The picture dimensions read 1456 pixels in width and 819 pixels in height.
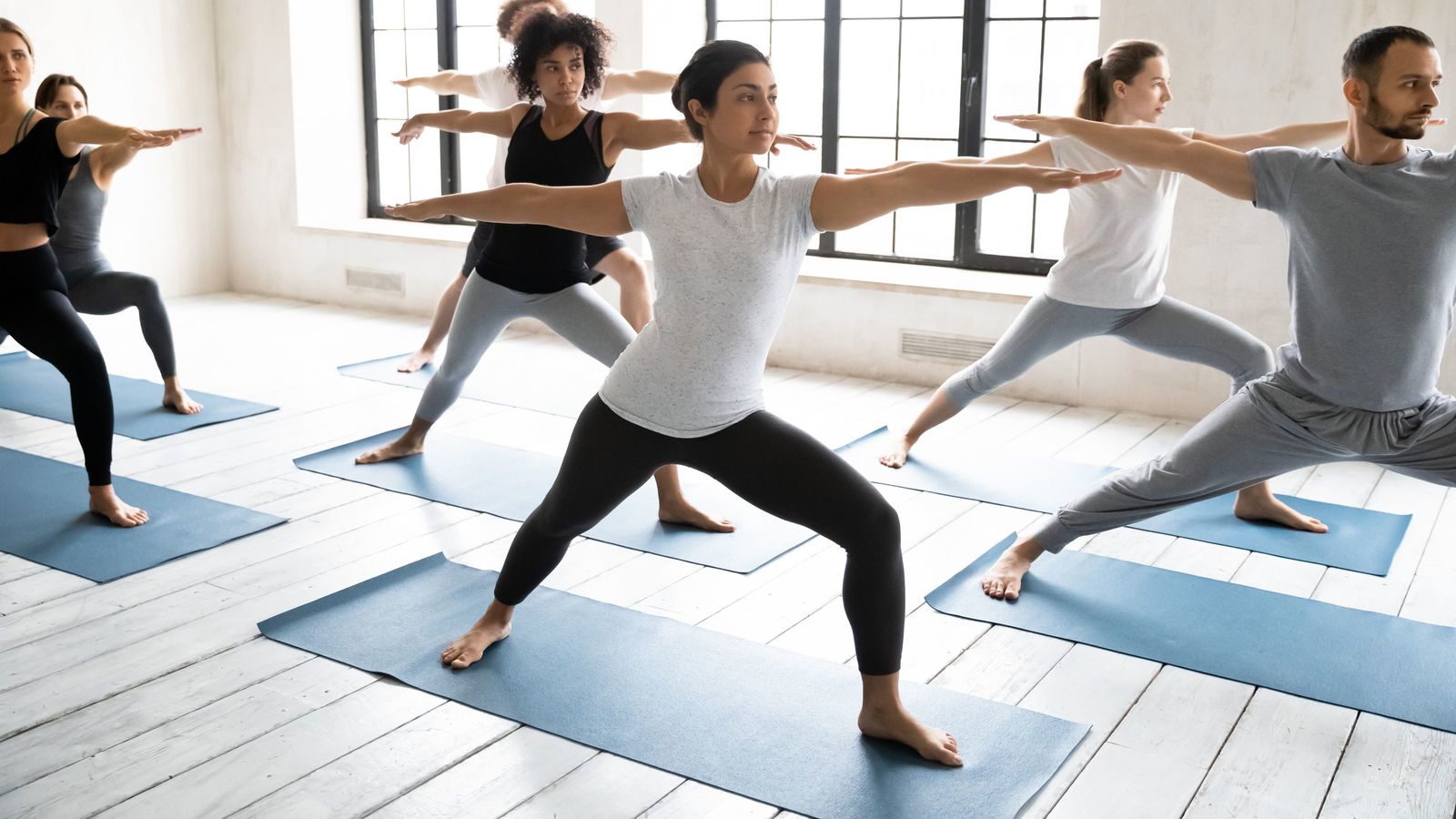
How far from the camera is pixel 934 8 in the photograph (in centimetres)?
542

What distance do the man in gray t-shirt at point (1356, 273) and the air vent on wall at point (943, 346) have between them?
2.38 m

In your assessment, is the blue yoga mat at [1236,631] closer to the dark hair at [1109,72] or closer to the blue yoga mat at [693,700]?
the blue yoga mat at [693,700]

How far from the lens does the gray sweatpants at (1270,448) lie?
8.27ft

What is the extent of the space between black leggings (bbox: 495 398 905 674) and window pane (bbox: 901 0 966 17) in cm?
362

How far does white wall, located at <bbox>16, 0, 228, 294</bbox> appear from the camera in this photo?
21.6 ft

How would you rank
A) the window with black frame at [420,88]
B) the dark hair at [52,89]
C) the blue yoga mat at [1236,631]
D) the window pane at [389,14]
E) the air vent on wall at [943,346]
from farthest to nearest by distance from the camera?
the window pane at [389,14] → the window with black frame at [420,88] → the air vent on wall at [943,346] → the dark hair at [52,89] → the blue yoga mat at [1236,631]

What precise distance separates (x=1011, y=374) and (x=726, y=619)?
1.37 meters

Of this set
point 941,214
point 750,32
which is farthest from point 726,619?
point 750,32

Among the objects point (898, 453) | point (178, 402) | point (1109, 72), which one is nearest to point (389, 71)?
point (178, 402)

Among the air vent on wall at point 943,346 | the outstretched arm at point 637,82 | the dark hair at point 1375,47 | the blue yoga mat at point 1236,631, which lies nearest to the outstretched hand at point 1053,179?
the dark hair at point 1375,47

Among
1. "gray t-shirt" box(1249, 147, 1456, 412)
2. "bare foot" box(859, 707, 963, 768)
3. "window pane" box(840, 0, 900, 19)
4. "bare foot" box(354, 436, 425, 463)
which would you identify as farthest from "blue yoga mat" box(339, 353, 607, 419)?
"gray t-shirt" box(1249, 147, 1456, 412)

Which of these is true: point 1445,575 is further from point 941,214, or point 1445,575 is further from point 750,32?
point 750,32

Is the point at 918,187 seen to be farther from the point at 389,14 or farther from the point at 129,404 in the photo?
the point at 389,14

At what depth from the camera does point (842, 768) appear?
2.17 m
